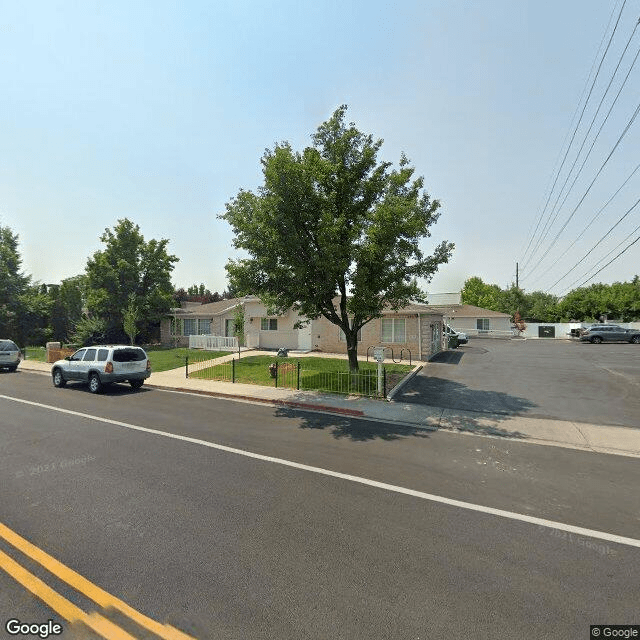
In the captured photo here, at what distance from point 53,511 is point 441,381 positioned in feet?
44.8

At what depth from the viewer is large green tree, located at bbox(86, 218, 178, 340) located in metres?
28.9

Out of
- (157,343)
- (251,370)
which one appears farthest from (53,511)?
(157,343)

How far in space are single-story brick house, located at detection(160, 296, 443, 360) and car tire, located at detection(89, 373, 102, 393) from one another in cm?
1015

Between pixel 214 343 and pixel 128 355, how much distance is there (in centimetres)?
1304

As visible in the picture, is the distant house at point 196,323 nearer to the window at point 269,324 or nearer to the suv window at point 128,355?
the window at point 269,324

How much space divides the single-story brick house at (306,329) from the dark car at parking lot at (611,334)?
18.2 metres

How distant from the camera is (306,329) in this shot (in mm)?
25375

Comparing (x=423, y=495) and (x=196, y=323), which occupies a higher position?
(x=196, y=323)

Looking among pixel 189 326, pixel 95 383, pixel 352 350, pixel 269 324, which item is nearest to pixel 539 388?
pixel 352 350

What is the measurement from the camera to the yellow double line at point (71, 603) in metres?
2.82

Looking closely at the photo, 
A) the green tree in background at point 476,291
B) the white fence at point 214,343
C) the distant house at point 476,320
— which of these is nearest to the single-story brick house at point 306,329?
the white fence at point 214,343

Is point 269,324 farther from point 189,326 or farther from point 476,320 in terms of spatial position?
point 476,320

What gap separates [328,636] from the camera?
9.10 ft

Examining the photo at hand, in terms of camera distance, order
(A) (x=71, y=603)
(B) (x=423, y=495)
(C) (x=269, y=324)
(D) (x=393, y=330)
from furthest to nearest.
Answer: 1. (C) (x=269, y=324)
2. (D) (x=393, y=330)
3. (B) (x=423, y=495)
4. (A) (x=71, y=603)
